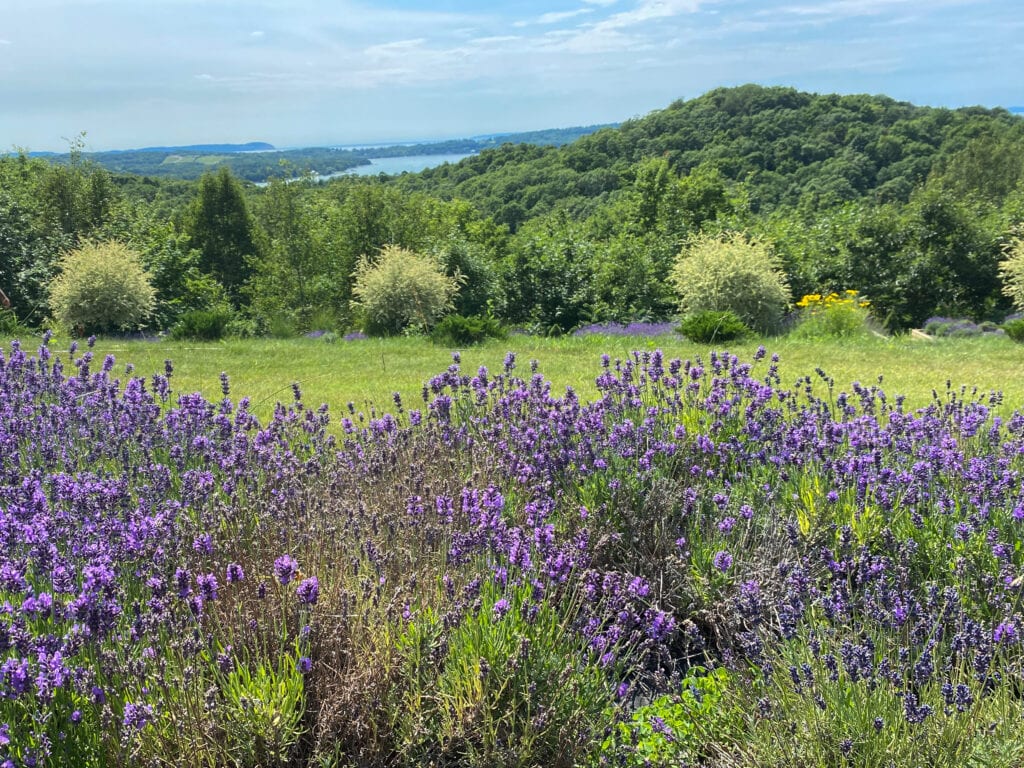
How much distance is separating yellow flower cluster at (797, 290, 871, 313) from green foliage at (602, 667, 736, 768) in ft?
37.6

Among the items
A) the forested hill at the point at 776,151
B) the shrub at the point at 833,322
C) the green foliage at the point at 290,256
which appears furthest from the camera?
the forested hill at the point at 776,151

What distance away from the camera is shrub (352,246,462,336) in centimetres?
1338

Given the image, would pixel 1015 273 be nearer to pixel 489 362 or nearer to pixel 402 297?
pixel 489 362

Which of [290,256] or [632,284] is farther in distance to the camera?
[290,256]

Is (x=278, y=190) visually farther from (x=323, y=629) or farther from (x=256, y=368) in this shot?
(x=323, y=629)

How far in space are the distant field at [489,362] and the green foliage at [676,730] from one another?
470 cm

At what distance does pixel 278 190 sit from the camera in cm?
3216

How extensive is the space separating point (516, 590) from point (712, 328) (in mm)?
9147

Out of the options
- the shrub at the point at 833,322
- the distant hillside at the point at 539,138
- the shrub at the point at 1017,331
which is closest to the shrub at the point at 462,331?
the shrub at the point at 833,322

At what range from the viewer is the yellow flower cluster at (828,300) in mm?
12859

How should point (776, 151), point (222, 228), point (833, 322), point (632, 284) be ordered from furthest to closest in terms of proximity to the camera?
point (776, 151), point (222, 228), point (632, 284), point (833, 322)

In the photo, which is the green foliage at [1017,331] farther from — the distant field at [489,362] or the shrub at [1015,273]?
the shrub at [1015,273]

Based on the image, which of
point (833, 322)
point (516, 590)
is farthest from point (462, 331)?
point (516, 590)

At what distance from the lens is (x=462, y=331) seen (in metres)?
11.2
